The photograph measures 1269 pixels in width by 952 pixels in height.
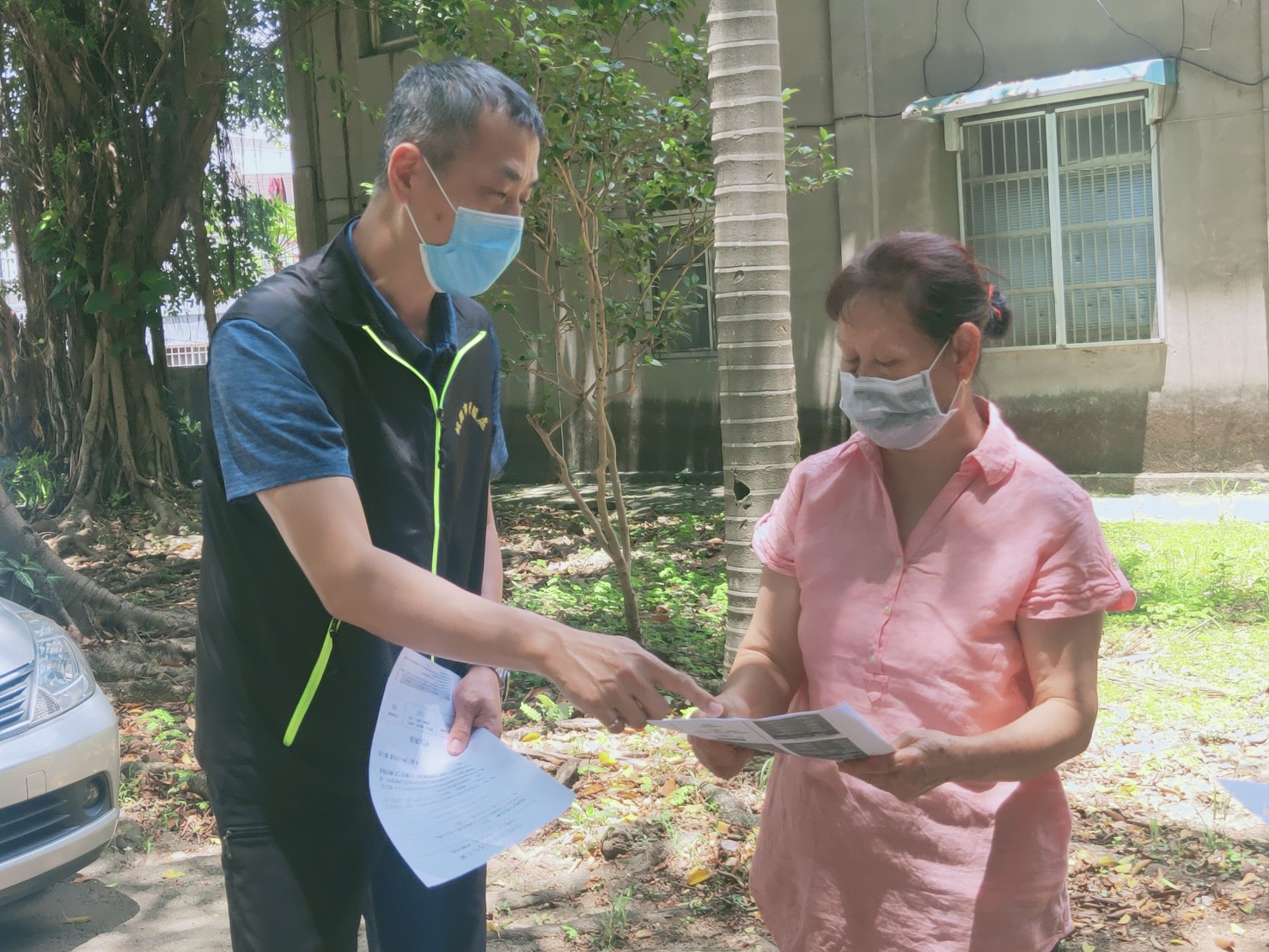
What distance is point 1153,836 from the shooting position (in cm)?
407

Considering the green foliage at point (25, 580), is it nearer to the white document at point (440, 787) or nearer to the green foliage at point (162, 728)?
the green foliage at point (162, 728)

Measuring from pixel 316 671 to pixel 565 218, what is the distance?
9317 millimetres

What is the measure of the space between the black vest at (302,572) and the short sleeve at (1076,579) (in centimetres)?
100

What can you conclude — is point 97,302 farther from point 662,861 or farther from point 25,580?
point 662,861

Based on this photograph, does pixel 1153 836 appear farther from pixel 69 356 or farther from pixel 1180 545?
pixel 69 356

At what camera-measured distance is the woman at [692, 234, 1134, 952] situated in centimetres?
194

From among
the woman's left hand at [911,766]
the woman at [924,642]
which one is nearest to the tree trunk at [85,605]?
the woman at [924,642]

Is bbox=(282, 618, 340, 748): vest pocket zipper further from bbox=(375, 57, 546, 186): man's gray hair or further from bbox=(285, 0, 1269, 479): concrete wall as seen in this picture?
bbox=(285, 0, 1269, 479): concrete wall

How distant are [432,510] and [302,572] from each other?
261 mm

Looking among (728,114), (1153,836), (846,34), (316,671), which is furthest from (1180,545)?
(316,671)

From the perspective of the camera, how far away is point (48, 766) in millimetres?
3855

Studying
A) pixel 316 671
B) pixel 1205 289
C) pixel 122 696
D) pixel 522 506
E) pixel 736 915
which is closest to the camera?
pixel 316 671

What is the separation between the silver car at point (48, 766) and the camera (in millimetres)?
3758

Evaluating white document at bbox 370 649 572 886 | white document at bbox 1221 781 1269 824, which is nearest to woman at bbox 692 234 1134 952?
white document at bbox 1221 781 1269 824
